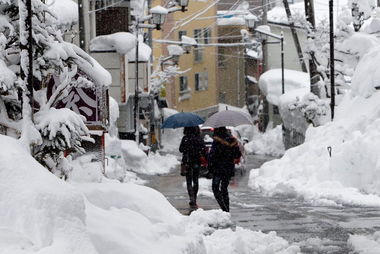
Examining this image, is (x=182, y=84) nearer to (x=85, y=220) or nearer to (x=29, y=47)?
(x=29, y=47)

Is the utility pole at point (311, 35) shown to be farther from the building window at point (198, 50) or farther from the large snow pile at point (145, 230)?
the building window at point (198, 50)

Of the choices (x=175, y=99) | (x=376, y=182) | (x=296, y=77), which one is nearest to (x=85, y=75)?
(x=376, y=182)

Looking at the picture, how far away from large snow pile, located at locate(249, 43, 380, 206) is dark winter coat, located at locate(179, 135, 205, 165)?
312 cm

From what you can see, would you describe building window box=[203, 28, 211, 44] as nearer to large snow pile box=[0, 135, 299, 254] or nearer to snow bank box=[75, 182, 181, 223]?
snow bank box=[75, 182, 181, 223]

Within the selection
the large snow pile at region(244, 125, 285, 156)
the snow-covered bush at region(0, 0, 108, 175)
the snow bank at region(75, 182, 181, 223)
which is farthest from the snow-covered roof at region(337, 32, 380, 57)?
the large snow pile at region(244, 125, 285, 156)

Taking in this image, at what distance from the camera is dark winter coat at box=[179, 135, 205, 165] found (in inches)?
586


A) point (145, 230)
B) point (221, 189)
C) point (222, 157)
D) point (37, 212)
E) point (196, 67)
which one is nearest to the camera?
point (37, 212)

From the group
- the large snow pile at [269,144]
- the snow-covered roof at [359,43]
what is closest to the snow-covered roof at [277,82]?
the large snow pile at [269,144]

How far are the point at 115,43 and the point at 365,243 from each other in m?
19.4

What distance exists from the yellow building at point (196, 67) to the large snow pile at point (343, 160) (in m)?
41.7

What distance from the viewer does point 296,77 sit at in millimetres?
46719

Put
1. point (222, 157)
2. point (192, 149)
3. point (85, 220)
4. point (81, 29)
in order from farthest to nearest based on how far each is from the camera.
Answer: point (81, 29) < point (192, 149) < point (222, 157) < point (85, 220)

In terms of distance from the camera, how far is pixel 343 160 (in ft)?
62.4

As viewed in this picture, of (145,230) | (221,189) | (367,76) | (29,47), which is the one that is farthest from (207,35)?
(29,47)
